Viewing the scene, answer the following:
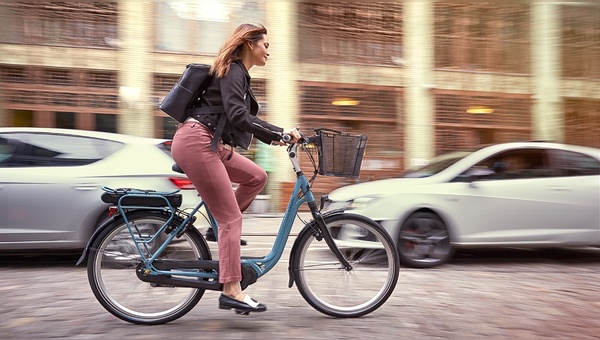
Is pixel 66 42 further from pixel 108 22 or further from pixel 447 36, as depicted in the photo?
pixel 447 36

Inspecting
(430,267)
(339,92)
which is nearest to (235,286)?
(430,267)

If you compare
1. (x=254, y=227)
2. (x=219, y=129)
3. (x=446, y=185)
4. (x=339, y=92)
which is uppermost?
(x=339, y=92)

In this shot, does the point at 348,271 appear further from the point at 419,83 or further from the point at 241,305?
the point at 419,83

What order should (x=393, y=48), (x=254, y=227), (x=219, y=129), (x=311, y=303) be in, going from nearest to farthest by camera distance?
1. (x=219, y=129)
2. (x=311, y=303)
3. (x=254, y=227)
4. (x=393, y=48)

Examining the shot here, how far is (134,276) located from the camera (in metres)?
3.99

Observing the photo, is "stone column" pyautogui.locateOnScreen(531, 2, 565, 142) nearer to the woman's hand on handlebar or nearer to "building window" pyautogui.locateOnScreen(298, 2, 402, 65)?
"building window" pyautogui.locateOnScreen(298, 2, 402, 65)

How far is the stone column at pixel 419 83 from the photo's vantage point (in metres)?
15.2

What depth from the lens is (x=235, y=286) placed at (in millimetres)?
3854

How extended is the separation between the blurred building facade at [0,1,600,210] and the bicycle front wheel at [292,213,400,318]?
9.26 m

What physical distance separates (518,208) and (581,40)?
11.5m

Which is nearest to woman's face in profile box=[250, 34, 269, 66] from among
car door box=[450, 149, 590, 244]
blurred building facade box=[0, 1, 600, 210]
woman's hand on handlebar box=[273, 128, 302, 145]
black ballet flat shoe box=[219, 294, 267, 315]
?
woman's hand on handlebar box=[273, 128, 302, 145]

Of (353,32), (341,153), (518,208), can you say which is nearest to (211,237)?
(341,153)

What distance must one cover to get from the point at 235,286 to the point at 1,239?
349 centimetres

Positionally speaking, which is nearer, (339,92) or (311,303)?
(311,303)
